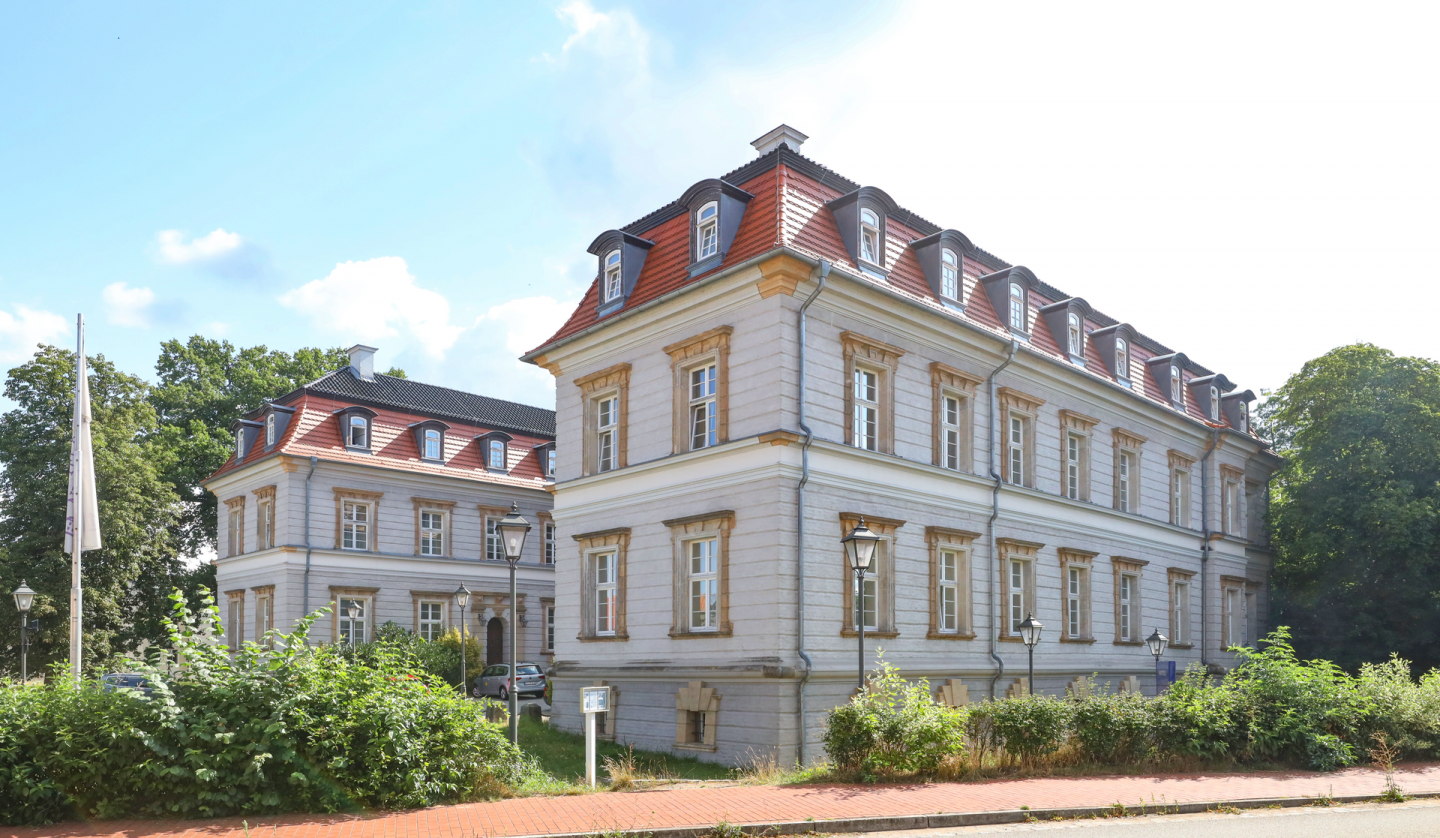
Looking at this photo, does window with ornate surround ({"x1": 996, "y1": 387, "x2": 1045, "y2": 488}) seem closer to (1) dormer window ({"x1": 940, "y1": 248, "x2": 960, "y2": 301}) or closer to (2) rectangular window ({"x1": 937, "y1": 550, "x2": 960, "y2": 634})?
(1) dormer window ({"x1": 940, "y1": 248, "x2": 960, "y2": 301})

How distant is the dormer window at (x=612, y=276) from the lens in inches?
952

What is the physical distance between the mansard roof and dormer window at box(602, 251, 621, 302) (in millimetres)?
412

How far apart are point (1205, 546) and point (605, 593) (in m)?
20.3

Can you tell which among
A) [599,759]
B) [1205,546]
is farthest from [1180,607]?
[599,759]

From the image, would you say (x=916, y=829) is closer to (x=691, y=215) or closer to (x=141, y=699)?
(x=141, y=699)

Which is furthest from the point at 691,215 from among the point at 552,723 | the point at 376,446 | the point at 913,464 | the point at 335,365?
the point at 335,365

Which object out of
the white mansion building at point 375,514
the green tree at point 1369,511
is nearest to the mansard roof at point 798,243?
the green tree at point 1369,511

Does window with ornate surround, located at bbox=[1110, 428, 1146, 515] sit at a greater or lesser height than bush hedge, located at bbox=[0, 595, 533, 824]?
greater

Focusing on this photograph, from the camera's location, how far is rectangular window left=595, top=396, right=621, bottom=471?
2400cm

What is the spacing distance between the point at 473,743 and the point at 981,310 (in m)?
16.9

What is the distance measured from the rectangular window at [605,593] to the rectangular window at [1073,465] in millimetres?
11996

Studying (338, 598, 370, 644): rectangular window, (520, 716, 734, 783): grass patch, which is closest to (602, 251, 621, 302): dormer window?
(520, 716, 734, 783): grass patch

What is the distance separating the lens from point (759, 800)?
13125 millimetres

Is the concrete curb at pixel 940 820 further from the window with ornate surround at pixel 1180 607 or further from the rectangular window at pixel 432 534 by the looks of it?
the rectangular window at pixel 432 534
